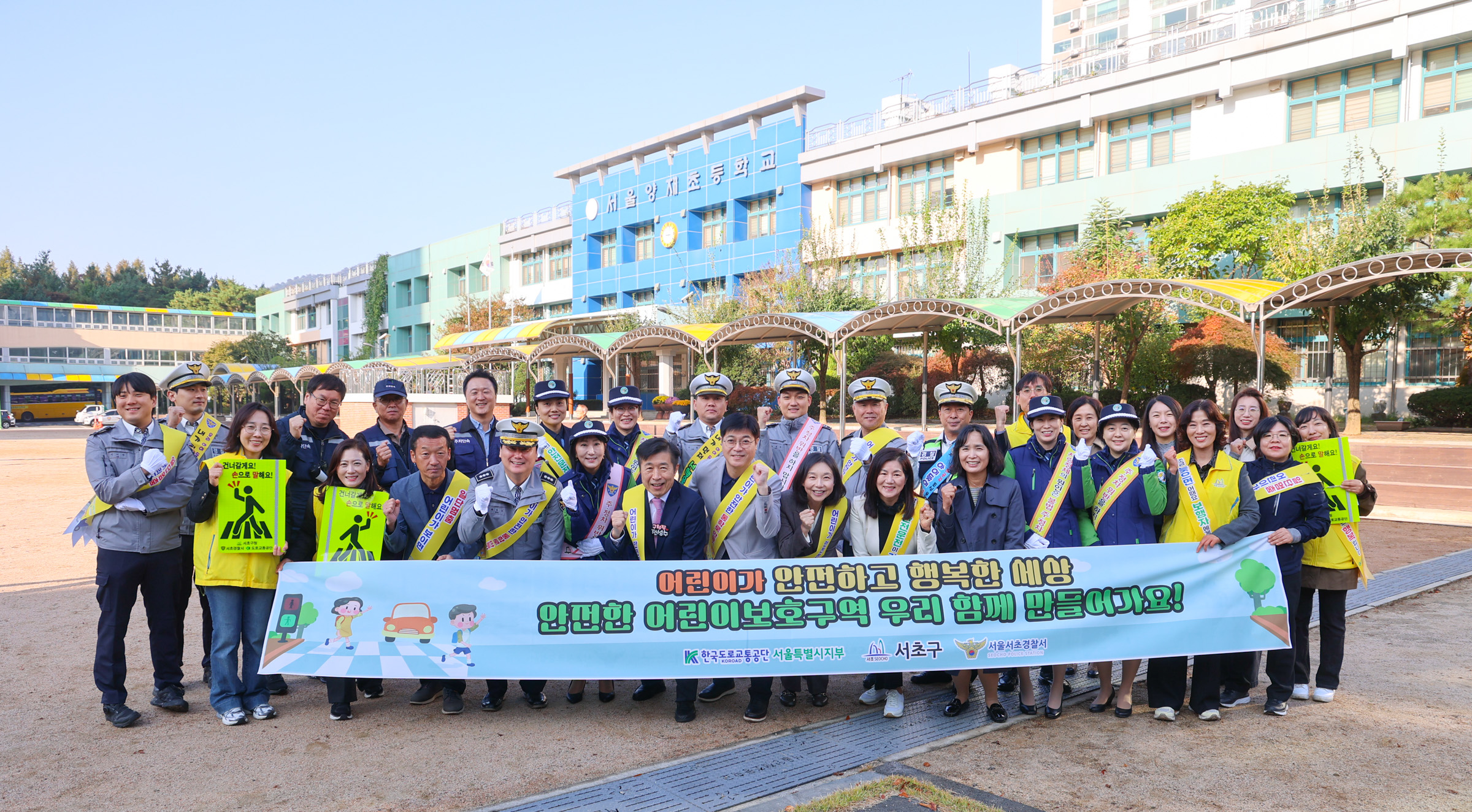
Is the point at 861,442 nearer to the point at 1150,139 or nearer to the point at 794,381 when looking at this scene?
the point at 794,381

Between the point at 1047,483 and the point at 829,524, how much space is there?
4.11 feet

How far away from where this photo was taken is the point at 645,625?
184 inches

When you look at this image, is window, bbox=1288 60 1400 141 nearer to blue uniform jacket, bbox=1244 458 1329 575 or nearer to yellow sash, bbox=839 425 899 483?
blue uniform jacket, bbox=1244 458 1329 575

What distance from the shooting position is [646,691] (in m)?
5.19

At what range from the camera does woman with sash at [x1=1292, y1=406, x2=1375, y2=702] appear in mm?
5000

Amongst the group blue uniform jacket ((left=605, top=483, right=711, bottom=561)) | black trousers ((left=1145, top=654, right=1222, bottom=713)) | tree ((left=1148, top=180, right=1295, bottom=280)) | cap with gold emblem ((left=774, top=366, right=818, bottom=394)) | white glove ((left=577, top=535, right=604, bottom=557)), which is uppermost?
tree ((left=1148, top=180, right=1295, bottom=280))

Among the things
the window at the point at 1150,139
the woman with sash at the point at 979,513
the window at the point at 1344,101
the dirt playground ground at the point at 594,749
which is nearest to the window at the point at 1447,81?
the window at the point at 1344,101

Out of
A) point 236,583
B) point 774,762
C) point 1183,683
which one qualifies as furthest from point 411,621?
point 1183,683

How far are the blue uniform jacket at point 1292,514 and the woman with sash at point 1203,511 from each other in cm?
15

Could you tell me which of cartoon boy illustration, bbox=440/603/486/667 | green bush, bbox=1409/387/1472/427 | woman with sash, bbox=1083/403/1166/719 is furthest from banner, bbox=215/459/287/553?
green bush, bbox=1409/387/1472/427

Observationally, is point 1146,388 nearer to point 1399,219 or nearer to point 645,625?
point 1399,219

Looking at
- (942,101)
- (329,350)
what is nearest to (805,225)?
(942,101)

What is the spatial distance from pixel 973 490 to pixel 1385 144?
2420 cm

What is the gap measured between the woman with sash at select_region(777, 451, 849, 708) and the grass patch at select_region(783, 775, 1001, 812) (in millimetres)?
968
